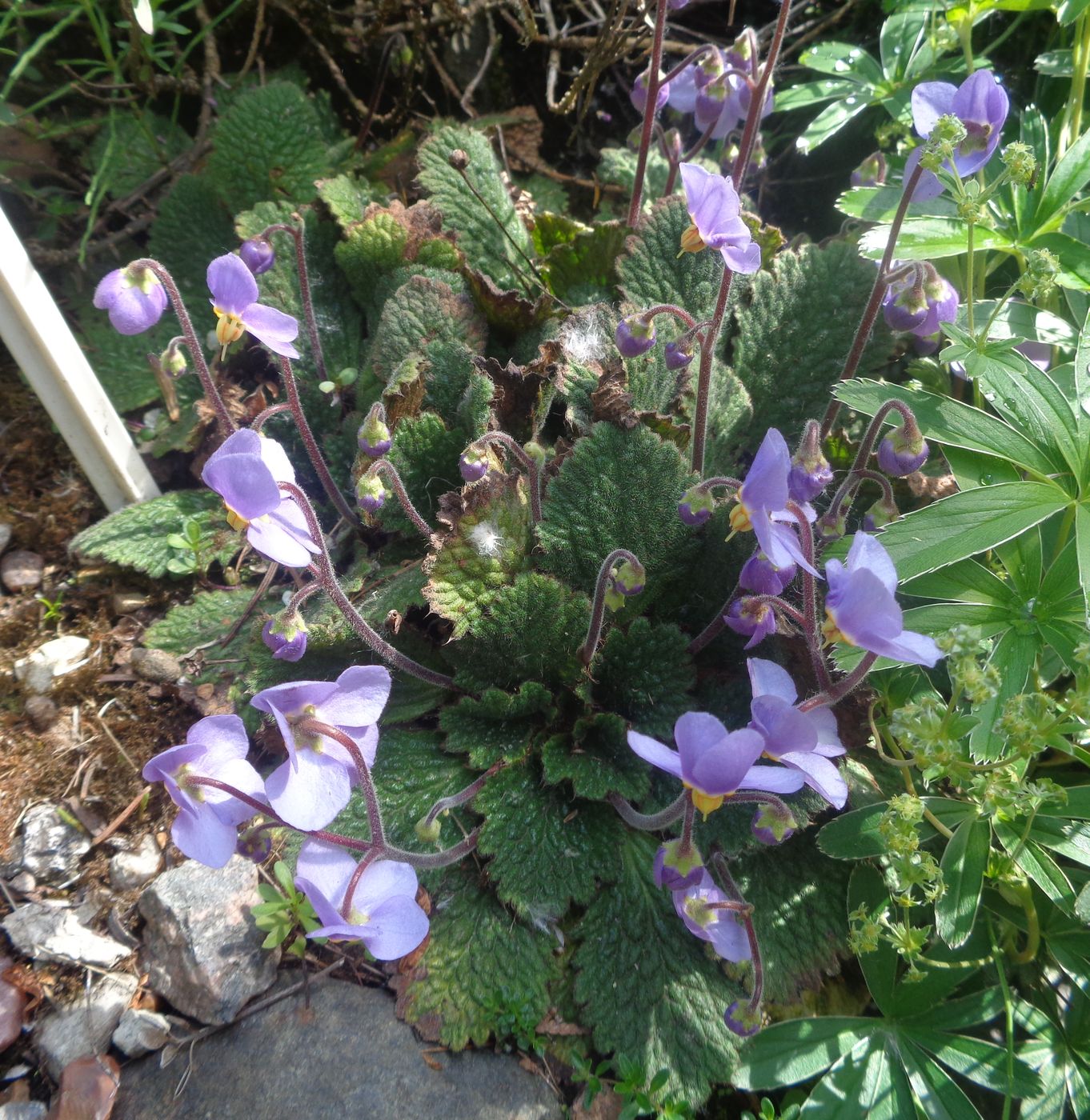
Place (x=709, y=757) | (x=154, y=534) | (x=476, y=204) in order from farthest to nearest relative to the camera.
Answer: (x=476, y=204) → (x=154, y=534) → (x=709, y=757)

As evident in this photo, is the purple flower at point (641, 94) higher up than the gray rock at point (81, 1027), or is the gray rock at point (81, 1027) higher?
the purple flower at point (641, 94)

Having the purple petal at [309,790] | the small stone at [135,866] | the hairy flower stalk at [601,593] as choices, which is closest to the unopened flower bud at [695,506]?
the hairy flower stalk at [601,593]

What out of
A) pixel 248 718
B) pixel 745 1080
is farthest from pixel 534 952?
pixel 248 718

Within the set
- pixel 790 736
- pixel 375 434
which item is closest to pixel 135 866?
pixel 375 434

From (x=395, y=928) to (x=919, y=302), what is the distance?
49.4 inches

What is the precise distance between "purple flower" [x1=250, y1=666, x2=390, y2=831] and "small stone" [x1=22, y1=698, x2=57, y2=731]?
87cm

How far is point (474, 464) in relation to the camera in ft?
5.02

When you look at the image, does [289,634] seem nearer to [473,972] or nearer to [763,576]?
[473,972]

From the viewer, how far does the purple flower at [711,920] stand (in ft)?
4.14

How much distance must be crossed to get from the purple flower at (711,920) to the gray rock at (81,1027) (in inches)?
37.4

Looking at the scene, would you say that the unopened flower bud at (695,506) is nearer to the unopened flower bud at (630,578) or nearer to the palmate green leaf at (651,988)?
the unopened flower bud at (630,578)

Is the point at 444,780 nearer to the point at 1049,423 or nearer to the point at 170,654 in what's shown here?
the point at 170,654

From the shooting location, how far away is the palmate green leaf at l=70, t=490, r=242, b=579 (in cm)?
188

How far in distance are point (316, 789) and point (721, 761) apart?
1.78ft
